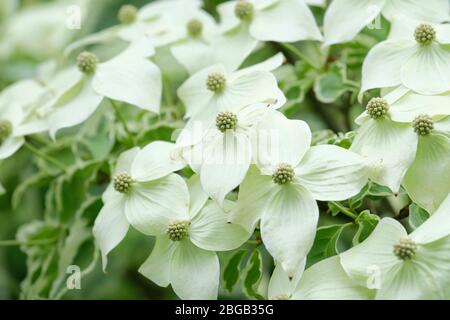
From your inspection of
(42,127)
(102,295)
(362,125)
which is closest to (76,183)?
(42,127)

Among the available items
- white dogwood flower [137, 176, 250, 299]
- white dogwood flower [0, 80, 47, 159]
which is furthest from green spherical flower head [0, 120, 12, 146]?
white dogwood flower [137, 176, 250, 299]

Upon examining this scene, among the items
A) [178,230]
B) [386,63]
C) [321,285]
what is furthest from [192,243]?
[386,63]

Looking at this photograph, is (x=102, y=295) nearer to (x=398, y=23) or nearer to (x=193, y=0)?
(x=193, y=0)

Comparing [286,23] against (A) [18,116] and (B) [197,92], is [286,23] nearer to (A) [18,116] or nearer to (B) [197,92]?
(B) [197,92]

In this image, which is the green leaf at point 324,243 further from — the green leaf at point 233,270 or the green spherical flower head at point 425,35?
the green spherical flower head at point 425,35

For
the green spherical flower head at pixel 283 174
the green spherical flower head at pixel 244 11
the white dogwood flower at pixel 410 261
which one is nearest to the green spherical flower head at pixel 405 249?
the white dogwood flower at pixel 410 261

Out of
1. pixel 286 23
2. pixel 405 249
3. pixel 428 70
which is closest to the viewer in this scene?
pixel 405 249
